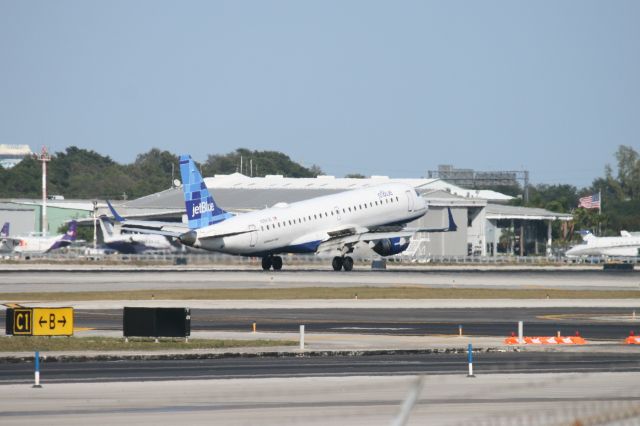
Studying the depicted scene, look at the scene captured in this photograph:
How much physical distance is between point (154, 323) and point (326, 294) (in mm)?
26004

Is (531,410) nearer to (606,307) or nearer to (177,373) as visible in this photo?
(177,373)

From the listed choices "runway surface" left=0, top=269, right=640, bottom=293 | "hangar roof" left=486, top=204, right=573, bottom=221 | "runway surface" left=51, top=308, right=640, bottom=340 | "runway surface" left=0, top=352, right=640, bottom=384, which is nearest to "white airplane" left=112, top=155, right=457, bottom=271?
"runway surface" left=0, top=269, right=640, bottom=293

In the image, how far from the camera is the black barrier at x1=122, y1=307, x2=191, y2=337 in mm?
Answer: 40281

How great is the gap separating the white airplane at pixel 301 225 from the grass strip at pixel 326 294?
410 inches

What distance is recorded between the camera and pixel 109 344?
1539 inches

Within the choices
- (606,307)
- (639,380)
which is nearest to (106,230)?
(606,307)

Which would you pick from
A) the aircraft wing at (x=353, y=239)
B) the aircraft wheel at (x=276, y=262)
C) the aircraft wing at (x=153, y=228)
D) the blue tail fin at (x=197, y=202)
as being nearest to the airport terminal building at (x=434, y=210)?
the aircraft wing at (x=353, y=239)

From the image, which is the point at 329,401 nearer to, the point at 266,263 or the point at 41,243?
the point at 266,263

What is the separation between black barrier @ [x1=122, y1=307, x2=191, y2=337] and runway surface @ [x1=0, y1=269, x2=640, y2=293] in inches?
1066

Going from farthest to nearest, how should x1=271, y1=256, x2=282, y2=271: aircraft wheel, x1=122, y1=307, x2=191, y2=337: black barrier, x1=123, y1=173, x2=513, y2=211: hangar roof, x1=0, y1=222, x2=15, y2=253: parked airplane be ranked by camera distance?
x1=123, y1=173, x2=513, y2=211: hangar roof
x1=0, y1=222, x2=15, y2=253: parked airplane
x1=271, y1=256, x2=282, y2=271: aircraft wheel
x1=122, y1=307, x2=191, y2=337: black barrier

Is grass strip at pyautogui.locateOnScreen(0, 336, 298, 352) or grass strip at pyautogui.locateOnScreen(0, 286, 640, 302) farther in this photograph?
grass strip at pyautogui.locateOnScreen(0, 286, 640, 302)

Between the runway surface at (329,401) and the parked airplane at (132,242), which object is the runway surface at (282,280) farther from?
the runway surface at (329,401)

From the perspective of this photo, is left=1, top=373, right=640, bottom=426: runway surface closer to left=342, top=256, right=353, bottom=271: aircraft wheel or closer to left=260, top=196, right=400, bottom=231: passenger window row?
left=260, top=196, right=400, bottom=231: passenger window row

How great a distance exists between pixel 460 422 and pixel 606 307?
39.4 metres
